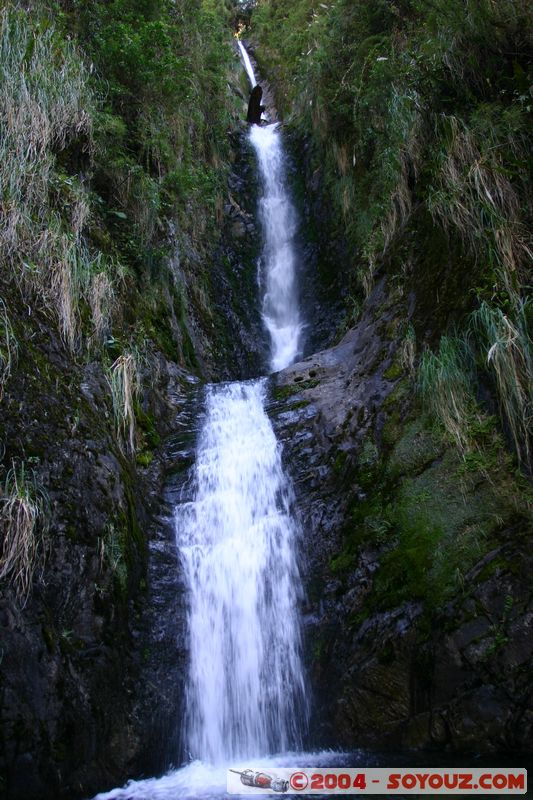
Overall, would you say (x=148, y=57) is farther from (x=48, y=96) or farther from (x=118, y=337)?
(x=118, y=337)

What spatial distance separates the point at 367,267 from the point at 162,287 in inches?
116

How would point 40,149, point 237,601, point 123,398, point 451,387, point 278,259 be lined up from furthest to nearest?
point 278,259 → point 40,149 → point 123,398 → point 237,601 → point 451,387

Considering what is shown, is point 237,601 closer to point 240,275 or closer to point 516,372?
point 516,372

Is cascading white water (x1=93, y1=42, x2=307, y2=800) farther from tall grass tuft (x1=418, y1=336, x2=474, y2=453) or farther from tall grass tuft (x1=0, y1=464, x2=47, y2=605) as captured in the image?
tall grass tuft (x1=418, y1=336, x2=474, y2=453)

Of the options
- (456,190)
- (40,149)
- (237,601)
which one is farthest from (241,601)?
(40,149)

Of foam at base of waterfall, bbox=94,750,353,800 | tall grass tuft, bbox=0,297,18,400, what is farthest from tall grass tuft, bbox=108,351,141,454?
foam at base of waterfall, bbox=94,750,353,800

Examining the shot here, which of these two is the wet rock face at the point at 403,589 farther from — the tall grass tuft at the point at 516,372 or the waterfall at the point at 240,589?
the tall grass tuft at the point at 516,372

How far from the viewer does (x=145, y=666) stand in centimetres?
447

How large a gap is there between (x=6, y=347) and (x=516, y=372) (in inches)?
151

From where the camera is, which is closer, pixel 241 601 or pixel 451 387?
pixel 451 387

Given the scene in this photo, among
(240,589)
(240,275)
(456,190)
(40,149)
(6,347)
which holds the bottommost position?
(240,589)

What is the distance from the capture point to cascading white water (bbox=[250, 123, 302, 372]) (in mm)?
10180

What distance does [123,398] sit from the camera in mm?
5461

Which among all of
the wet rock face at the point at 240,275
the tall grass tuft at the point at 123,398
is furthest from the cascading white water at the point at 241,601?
the wet rock face at the point at 240,275
